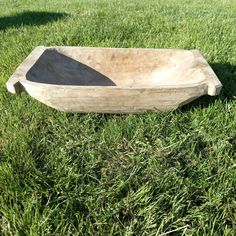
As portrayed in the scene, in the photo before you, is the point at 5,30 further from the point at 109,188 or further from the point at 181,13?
the point at 109,188

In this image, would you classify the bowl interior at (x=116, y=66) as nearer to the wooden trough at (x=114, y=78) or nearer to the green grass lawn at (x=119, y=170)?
the wooden trough at (x=114, y=78)

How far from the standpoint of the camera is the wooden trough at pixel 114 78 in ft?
7.27

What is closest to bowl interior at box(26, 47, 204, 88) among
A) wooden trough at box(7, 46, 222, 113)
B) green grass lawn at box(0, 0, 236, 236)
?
wooden trough at box(7, 46, 222, 113)

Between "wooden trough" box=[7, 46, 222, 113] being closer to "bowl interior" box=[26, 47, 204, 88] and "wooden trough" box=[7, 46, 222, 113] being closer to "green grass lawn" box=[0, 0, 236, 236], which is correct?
"bowl interior" box=[26, 47, 204, 88]

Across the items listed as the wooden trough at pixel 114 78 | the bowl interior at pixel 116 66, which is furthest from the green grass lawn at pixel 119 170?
the bowl interior at pixel 116 66

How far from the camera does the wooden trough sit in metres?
2.22

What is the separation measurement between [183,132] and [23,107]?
1.29 meters

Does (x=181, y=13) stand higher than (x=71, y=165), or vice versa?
(x=71, y=165)

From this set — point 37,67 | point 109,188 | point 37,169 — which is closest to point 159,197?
point 109,188

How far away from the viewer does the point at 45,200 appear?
1.90 meters

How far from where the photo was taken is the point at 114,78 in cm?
320

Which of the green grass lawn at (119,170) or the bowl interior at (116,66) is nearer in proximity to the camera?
the green grass lawn at (119,170)

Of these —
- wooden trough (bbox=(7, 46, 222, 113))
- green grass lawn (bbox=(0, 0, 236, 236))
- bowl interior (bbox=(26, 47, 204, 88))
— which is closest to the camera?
green grass lawn (bbox=(0, 0, 236, 236))

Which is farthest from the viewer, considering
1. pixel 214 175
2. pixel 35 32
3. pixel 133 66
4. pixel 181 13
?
pixel 181 13
